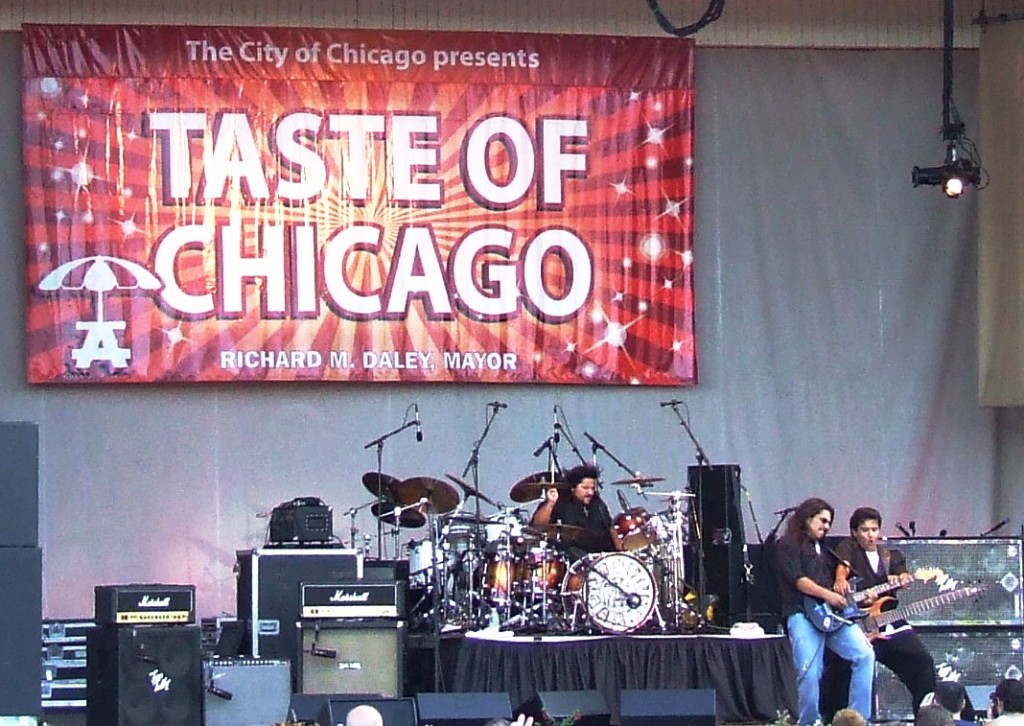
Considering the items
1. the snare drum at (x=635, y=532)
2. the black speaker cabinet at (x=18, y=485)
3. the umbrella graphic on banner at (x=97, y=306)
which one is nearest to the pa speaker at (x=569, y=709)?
the black speaker cabinet at (x=18, y=485)

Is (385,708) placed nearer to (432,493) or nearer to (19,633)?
(19,633)

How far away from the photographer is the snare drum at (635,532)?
11227mm

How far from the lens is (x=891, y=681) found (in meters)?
11.5

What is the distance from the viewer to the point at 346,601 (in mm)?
10750

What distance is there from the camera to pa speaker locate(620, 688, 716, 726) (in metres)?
7.35

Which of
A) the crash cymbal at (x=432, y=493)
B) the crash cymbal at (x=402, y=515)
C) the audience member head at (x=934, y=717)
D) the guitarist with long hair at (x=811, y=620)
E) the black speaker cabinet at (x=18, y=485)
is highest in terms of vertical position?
the black speaker cabinet at (x=18, y=485)

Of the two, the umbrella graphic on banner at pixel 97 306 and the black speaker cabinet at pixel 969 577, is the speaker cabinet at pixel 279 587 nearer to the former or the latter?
the umbrella graphic on banner at pixel 97 306

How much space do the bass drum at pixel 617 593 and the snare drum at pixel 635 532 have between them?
11.6 inches

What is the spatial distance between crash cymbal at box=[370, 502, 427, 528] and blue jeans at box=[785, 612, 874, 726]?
2346mm

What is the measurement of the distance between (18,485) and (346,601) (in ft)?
14.6

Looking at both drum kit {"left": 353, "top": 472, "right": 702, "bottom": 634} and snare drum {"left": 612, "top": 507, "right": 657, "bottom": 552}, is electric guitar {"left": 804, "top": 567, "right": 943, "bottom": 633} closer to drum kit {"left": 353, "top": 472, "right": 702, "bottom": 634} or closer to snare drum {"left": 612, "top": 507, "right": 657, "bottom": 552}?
drum kit {"left": 353, "top": 472, "right": 702, "bottom": 634}

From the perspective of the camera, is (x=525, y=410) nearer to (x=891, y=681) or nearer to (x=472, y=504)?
(x=472, y=504)

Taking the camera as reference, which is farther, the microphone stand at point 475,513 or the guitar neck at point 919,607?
the microphone stand at point 475,513

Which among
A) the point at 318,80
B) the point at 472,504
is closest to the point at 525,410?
the point at 472,504
